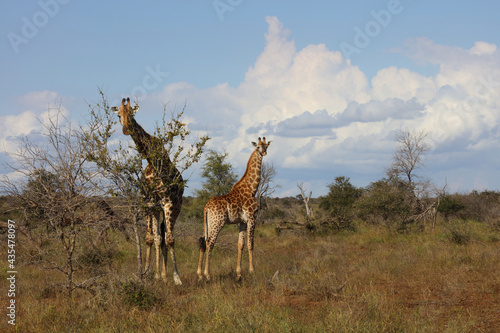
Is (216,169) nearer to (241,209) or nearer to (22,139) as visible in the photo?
(241,209)

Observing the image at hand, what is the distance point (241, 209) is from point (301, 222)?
10.0 meters

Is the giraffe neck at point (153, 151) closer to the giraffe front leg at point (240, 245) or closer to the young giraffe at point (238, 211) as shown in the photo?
the young giraffe at point (238, 211)

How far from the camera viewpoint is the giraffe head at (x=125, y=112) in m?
9.41

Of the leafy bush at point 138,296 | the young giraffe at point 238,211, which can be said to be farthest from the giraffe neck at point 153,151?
the leafy bush at point 138,296

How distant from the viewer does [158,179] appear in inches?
348

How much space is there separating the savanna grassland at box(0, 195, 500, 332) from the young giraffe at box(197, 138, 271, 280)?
31.0 inches

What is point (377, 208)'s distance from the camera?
22.4 meters

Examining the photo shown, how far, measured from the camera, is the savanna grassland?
6.30 metres

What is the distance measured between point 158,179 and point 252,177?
368 cm

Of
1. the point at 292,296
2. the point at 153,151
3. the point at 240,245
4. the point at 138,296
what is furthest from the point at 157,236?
the point at 292,296

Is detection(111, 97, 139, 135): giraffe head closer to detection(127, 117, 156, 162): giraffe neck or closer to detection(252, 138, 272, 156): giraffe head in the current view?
detection(127, 117, 156, 162): giraffe neck

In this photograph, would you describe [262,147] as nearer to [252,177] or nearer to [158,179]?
[252,177]

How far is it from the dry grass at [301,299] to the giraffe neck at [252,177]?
2.32m

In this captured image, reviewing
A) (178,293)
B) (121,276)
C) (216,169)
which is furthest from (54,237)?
(216,169)
